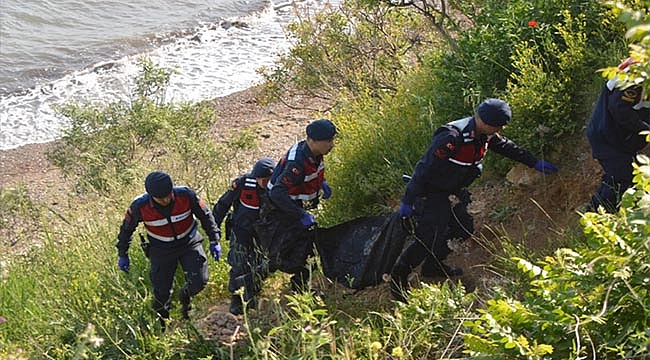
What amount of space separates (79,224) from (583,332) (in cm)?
580

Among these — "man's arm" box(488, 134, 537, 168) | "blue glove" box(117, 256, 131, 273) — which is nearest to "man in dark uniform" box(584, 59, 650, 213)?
"man's arm" box(488, 134, 537, 168)

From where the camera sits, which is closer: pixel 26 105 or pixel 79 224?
pixel 79 224

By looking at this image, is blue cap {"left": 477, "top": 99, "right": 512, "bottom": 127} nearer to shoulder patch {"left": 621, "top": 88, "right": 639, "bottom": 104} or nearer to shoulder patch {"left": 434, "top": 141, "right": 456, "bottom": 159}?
shoulder patch {"left": 434, "top": 141, "right": 456, "bottom": 159}

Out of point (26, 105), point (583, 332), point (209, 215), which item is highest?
point (583, 332)

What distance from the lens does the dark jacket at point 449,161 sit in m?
4.79

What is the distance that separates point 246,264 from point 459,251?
1722mm

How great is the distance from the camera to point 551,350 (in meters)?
2.50

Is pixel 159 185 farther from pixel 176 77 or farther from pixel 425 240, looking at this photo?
pixel 176 77

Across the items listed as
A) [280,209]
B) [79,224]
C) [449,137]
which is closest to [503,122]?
[449,137]

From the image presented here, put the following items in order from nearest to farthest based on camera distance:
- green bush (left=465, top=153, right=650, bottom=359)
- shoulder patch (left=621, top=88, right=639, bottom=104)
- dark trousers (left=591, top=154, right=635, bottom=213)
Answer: green bush (left=465, top=153, right=650, bottom=359) → shoulder patch (left=621, top=88, right=639, bottom=104) → dark trousers (left=591, top=154, right=635, bottom=213)

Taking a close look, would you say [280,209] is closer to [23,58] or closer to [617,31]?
[617,31]

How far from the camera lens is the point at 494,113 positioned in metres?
4.65

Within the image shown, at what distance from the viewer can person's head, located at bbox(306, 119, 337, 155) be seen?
5.20 m

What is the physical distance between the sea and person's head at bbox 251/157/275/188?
1114cm
